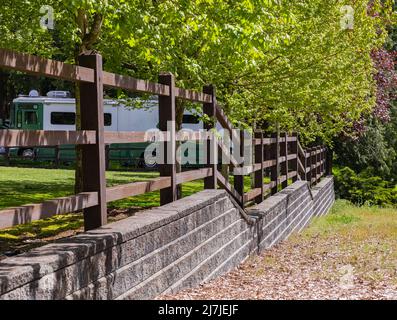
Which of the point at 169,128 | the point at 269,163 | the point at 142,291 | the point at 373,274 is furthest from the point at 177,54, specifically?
the point at 142,291

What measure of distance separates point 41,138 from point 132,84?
186 centimetres

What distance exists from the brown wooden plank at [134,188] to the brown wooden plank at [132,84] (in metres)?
0.94

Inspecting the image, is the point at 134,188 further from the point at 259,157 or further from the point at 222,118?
the point at 259,157

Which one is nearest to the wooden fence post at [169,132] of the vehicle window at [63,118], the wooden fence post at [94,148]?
the wooden fence post at [94,148]

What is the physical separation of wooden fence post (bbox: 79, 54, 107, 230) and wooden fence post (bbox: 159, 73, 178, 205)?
5.88ft

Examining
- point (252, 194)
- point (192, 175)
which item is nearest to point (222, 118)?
point (192, 175)

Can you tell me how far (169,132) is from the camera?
7.36 meters

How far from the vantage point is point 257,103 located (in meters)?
15.1

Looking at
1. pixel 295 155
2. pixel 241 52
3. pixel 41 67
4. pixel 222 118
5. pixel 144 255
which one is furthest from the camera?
pixel 295 155

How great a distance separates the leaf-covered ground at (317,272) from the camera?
6.68 metres

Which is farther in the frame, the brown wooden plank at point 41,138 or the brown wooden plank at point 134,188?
the brown wooden plank at point 134,188

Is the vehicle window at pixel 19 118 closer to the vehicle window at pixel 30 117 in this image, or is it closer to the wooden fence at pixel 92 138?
the vehicle window at pixel 30 117

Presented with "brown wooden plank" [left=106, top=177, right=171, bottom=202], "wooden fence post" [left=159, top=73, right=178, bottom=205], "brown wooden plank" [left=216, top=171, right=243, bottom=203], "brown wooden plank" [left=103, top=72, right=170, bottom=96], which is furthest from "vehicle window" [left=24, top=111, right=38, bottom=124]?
"brown wooden plank" [left=106, top=177, right=171, bottom=202]

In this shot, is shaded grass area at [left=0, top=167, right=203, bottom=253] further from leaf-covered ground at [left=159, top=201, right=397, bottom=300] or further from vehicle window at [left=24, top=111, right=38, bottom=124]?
vehicle window at [left=24, top=111, right=38, bottom=124]
